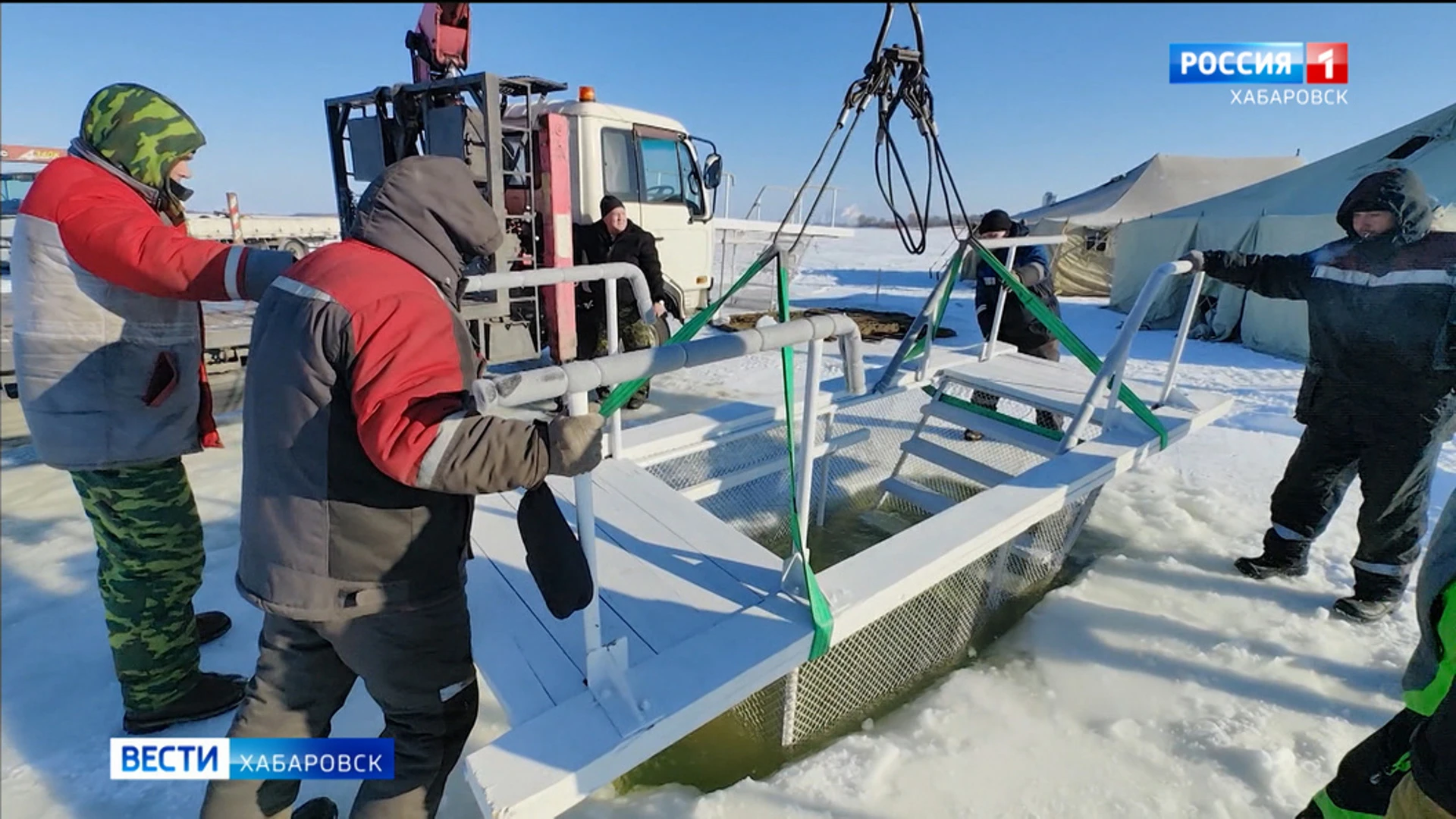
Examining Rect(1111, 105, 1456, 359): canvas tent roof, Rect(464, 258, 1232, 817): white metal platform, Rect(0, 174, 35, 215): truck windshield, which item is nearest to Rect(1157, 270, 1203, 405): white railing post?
Rect(464, 258, 1232, 817): white metal platform

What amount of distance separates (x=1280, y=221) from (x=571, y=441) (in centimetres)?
1030

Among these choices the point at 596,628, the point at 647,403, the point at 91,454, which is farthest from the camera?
the point at 647,403

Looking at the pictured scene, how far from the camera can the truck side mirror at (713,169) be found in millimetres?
6406

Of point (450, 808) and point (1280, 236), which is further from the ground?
point (1280, 236)

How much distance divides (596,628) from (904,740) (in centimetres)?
119

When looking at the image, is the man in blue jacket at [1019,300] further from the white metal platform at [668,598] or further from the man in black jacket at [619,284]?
the man in black jacket at [619,284]

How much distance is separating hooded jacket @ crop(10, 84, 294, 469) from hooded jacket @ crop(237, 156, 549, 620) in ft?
2.28

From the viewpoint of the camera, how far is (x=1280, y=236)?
8398 millimetres

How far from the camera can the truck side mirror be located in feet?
21.0

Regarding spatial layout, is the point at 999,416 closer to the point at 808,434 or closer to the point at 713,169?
the point at 808,434

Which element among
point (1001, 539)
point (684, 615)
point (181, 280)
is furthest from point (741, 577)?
point (181, 280)

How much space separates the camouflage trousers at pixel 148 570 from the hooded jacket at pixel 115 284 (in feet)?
0.34

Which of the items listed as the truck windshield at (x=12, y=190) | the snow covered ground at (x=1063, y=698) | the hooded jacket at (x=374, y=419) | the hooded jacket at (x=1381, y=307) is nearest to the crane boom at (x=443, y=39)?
the snow covered ground at (x=1063, y=698)

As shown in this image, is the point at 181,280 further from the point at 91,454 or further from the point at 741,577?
the point at 741,577
